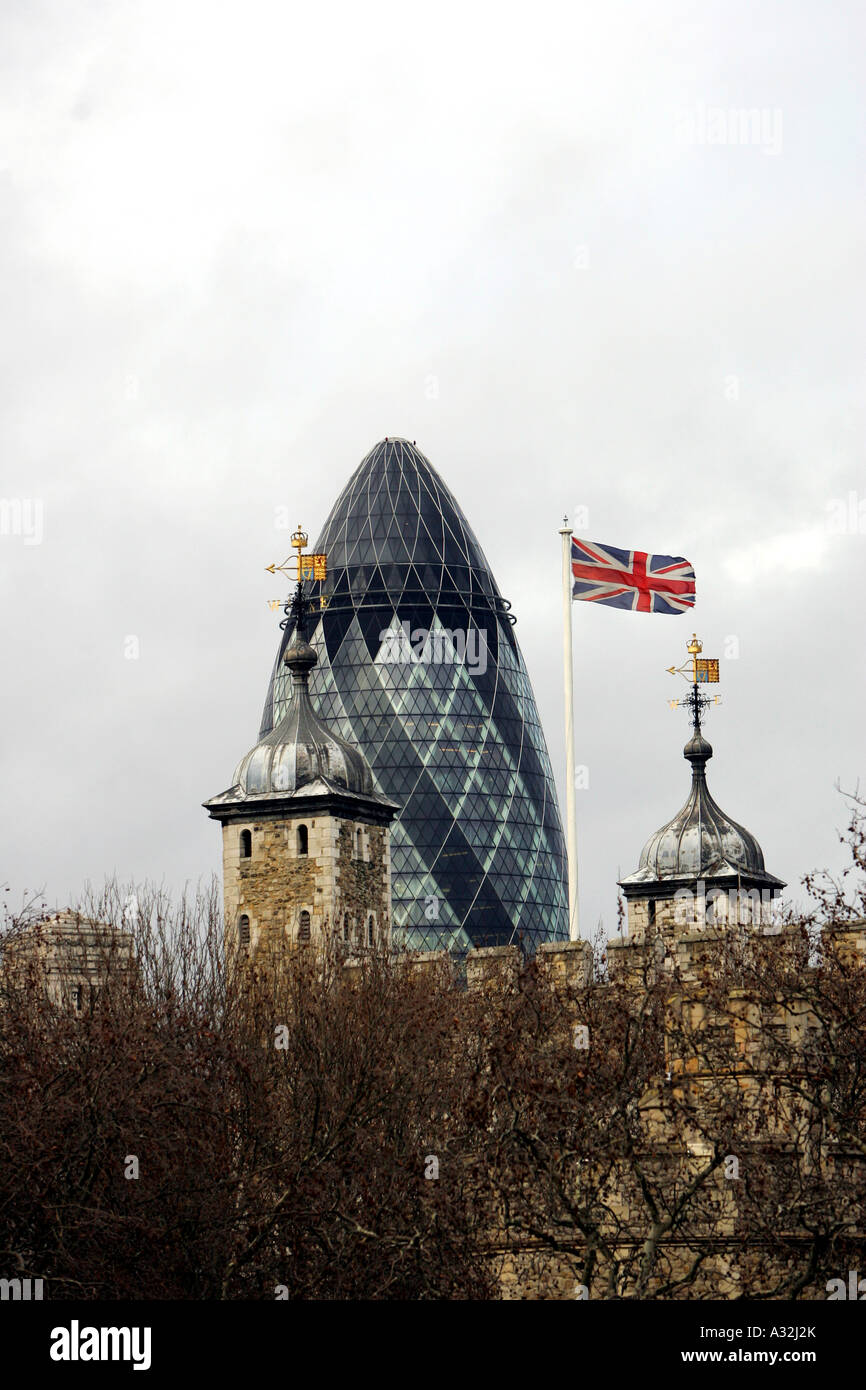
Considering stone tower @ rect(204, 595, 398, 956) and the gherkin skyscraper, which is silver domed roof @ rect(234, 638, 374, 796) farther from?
the gherkin skyscraper

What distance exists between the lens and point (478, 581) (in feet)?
605

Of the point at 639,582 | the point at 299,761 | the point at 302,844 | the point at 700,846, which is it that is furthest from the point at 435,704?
the point at 639,582

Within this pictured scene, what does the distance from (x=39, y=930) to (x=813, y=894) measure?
59.1 ft

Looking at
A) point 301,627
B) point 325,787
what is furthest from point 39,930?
point 301,627

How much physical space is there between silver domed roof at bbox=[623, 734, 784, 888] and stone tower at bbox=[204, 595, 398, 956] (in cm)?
1449

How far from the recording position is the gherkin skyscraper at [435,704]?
179 m

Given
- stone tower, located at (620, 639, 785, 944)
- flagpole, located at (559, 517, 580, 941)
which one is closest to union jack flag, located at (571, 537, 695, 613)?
flagpole, located at (559, 517, 580, 941)

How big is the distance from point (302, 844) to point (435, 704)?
106 meters

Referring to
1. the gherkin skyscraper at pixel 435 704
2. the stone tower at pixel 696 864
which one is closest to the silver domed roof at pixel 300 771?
the stone tower at pixel 696 864

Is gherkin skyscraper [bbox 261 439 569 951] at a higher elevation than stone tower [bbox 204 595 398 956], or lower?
higher

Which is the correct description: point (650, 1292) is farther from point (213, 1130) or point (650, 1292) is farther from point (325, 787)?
point (325, 787)

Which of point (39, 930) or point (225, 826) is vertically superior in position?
point (225, 826)

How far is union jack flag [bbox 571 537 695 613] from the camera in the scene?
67.2m

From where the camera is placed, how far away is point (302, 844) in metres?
78.0
